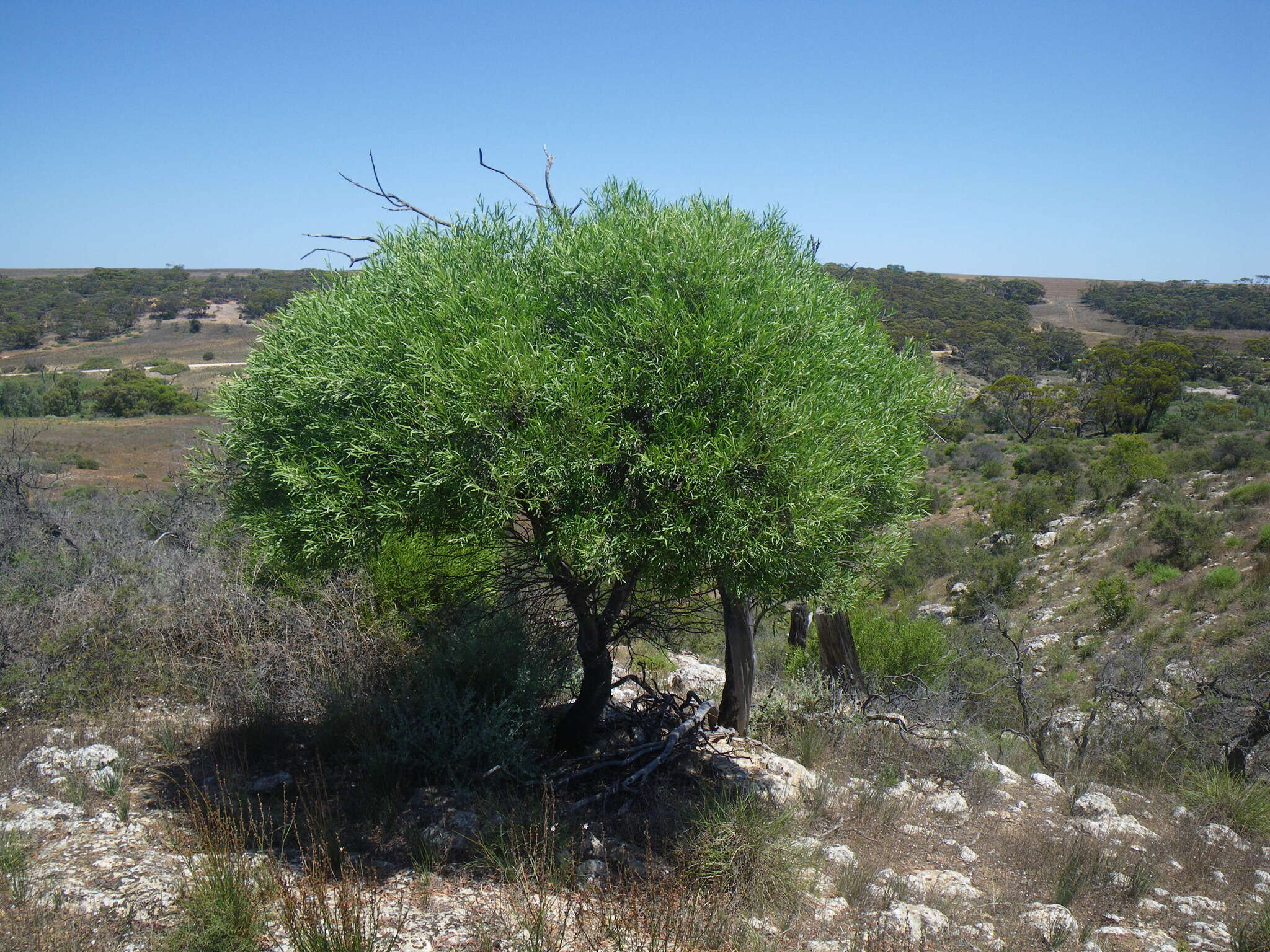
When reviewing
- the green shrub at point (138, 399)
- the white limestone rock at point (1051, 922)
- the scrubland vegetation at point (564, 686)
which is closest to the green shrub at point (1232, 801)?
the scrubland vegetation at point (564, 686)

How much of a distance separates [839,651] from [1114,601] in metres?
10.4

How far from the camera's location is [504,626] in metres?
6.65

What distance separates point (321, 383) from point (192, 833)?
2.94 m

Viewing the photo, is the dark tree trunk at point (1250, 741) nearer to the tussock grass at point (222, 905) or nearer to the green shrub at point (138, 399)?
the tussock grass at point (222, 905)

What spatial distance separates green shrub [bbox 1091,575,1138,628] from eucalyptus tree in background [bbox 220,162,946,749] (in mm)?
13453

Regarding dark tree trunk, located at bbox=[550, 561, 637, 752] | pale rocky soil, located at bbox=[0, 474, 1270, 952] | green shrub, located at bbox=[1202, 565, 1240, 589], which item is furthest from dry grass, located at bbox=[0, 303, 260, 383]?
green shrub, located at bbox=[1202, 565, 1240, 589]

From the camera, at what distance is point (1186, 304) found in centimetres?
6769

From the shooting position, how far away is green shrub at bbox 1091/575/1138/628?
618 inches

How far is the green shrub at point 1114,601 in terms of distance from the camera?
15.7 meters

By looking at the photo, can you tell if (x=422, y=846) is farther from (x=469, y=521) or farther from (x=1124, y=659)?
(x=1124, y=659)

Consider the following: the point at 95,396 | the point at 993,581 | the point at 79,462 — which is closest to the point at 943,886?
the point at 993,581

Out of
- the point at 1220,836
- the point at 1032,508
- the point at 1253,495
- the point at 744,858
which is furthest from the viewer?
the point at 1032,508

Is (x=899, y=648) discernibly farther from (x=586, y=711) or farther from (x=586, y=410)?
(x=586, y=410)

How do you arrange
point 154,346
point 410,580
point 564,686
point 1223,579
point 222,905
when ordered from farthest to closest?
1. point 154,346
2. point 1223,579
3. point 410,580
4. point 564,686
5. point 222,905
